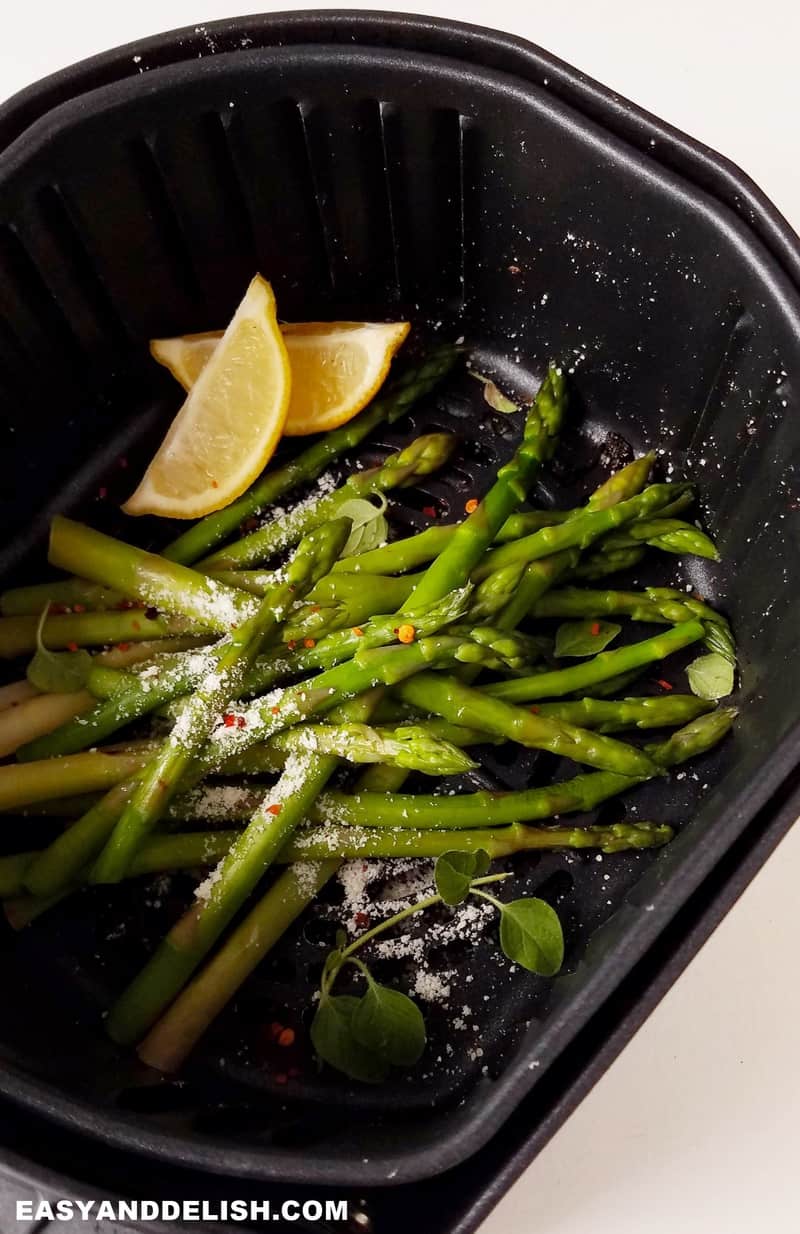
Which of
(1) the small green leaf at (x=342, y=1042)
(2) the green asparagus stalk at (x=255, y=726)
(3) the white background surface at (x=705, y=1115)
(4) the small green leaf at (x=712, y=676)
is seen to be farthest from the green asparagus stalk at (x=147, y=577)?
(3) the white background surface at (x=705, y=1115)

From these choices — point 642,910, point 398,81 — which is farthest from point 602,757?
point 398,81

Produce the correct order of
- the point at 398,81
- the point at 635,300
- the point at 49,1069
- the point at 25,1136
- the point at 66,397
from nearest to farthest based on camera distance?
1. the point at 25,1136
2. the point at 49,1069
3. the point at 398,81
4. the point at 635,300
5. the point at 66,397

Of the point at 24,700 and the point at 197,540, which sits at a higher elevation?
the point at 197,540

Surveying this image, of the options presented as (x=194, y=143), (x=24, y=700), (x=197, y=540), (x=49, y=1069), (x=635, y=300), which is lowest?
(x=49, y=1069)

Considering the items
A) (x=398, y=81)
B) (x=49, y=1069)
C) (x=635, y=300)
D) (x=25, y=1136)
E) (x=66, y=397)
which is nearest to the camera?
(x=25, y=1136)

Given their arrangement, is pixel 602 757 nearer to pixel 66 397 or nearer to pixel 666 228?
pixel 666 228

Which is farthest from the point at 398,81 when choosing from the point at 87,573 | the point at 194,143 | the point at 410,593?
the point at 87,573

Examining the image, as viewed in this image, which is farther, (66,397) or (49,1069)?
(66,397)
